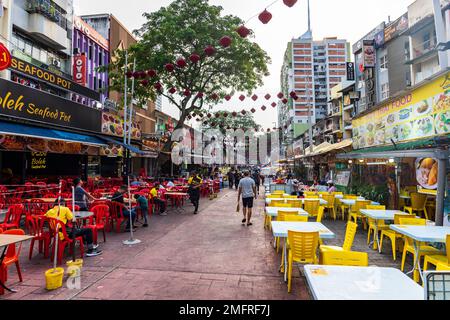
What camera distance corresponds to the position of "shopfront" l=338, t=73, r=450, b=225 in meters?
5.95

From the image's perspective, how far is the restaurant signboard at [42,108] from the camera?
10.3m

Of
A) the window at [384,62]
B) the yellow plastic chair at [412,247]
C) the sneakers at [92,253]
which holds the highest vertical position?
the window at [384,62]

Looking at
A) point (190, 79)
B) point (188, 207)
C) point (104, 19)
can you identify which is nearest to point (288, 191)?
point (188, 207)

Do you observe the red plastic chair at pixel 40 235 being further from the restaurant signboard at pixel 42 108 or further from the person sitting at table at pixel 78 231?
the restaurant signboard at pixel 42 108

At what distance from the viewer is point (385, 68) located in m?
27.0

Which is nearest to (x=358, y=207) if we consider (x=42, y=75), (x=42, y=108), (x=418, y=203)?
(x=418, y=203)

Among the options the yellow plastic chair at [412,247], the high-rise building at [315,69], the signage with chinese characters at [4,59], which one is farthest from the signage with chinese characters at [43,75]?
the high-rise building at [315,69]

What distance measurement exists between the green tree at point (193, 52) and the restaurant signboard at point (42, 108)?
3561 mm

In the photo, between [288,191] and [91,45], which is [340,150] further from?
[91,45]

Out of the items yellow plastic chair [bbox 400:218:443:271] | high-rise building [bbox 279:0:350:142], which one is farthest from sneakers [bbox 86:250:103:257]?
high-rise building [bbox 279:0:350:142]

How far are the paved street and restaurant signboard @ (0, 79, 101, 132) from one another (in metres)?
6.72

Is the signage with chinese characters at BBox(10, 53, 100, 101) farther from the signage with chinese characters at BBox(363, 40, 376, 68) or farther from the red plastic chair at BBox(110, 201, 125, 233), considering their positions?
the signage with chinese characters at BBox(363, 40, 376, 68)

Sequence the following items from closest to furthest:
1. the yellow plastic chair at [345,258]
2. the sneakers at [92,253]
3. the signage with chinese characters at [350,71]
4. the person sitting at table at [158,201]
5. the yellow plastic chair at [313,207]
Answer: the yellow plastic chair at [345,258], the sneakers at [92,253], the yellow plastic chair at [313,207], the person sitting at table at [158,201], the signage with chinese characters at [350,71]
